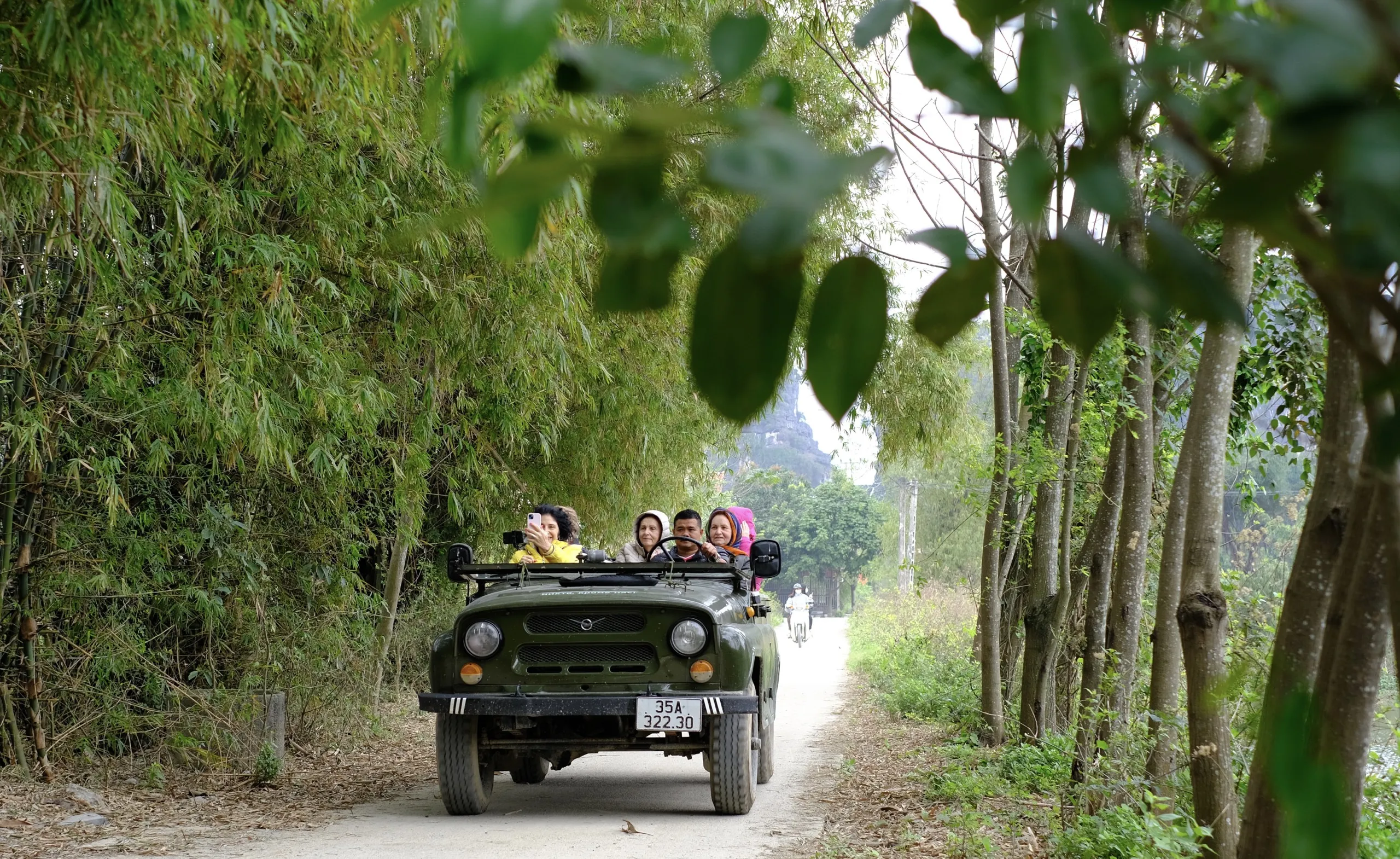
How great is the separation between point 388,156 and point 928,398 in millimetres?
7937

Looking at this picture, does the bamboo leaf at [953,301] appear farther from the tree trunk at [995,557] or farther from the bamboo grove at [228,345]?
the tree trunk at [995,557]

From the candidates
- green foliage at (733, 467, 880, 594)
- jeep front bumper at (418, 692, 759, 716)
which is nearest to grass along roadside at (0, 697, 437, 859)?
jeep front bumper at (418, 692, 759, 716)

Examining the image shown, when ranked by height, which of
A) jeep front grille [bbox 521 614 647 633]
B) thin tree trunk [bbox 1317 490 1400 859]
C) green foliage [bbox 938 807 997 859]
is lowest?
green foliage [bbox 938 807 997 859]

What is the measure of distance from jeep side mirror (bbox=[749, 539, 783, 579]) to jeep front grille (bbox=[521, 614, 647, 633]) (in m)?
1.15

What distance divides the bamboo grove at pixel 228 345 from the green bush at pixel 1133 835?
10.1ft

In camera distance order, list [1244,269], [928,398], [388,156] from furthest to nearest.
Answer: [928,398] → [388,156] → [1244,269]

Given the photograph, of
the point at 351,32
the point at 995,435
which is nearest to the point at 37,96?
the point at 351,32

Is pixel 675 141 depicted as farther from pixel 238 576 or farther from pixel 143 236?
pixel 238 576

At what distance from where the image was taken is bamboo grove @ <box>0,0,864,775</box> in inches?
191

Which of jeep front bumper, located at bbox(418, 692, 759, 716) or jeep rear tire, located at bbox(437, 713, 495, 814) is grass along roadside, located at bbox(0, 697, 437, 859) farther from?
jeep front bumper, located at bbox(418, 692, 759, 716)

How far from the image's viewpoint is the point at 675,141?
26.3 inches

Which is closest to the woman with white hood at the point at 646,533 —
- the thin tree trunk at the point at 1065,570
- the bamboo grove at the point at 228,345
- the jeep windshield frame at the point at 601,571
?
the bamboo grove at the point at 228,345

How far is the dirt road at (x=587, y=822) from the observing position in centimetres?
609

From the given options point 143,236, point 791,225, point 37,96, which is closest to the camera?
point 791,225
